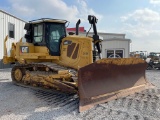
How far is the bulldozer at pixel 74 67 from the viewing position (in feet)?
18.2

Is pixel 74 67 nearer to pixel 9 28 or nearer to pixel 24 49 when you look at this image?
pixel 24 49

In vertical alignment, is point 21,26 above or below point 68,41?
above

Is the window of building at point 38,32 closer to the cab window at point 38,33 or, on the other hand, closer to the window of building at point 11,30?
the cab window at point 38,33

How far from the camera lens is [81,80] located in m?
5.33

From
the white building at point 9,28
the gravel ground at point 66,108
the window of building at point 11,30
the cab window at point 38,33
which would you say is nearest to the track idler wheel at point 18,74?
the cab window at point 38,33

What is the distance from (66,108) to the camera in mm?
5043

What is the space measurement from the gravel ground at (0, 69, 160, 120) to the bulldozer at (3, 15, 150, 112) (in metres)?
0.27

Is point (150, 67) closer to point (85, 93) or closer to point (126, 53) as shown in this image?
point (126, 53)

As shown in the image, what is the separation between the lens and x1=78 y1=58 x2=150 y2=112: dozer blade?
17.4 ft

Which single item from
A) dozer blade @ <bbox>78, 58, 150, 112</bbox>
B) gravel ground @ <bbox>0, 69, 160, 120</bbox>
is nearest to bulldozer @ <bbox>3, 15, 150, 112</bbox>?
dozer blade @ <bbox>78, 58, 150, 112</bbox>

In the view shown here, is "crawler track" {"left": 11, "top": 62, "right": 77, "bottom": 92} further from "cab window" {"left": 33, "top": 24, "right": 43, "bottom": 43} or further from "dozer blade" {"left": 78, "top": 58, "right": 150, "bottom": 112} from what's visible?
"cab window" {"left": 33, "top": 24, "right": 43, "bottom": 43}

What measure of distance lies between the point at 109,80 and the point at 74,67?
48.6 inches

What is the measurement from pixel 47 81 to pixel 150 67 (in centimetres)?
1473

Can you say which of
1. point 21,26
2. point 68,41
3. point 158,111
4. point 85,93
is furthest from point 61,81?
point 21,26
